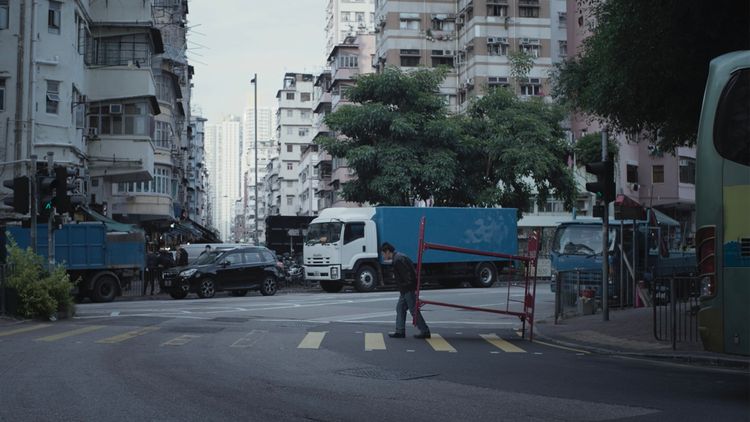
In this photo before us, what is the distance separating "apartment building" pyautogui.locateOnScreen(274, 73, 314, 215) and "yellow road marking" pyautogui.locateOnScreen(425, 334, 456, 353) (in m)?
101

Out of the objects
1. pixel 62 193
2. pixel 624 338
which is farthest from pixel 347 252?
pixel 624 338

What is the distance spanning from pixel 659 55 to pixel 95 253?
2058cm

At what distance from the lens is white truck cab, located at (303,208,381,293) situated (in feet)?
113

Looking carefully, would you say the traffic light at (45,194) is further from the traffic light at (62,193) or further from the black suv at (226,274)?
the black suv at (226,274)

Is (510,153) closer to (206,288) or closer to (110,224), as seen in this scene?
(206,288)

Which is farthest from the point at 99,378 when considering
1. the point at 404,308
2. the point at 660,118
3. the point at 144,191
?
the point at 144,191

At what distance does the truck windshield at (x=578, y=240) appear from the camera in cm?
2691

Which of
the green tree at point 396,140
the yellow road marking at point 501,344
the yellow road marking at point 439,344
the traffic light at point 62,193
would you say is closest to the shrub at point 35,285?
the traffic light at point 62,193

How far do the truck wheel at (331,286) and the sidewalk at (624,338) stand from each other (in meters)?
14.9

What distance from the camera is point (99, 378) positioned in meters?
10.5

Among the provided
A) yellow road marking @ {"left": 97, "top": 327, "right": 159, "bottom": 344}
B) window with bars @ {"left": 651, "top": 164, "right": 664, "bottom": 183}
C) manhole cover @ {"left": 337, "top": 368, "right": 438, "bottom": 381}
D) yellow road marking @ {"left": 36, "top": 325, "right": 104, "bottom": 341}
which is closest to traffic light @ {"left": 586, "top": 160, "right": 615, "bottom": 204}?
manhole cover @ {"left": 337, "top": 368, "right": 438, "bottom": 381}

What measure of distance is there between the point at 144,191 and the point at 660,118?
36495 millimetres

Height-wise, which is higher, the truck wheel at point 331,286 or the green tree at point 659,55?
the green tree at point 659,55

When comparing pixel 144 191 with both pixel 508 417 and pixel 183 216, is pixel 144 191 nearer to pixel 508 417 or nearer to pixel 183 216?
pixel 183 216
